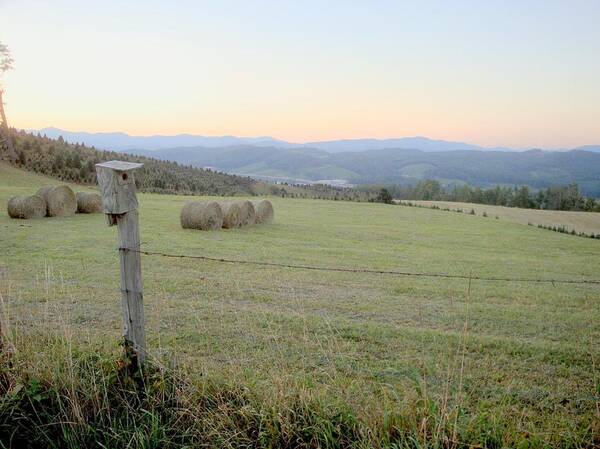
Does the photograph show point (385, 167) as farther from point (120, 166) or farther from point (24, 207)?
point (120, 166)

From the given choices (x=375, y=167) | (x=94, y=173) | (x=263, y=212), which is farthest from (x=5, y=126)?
(x=375, y=167)

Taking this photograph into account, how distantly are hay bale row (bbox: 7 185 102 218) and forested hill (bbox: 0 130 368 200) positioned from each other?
14.0 meters

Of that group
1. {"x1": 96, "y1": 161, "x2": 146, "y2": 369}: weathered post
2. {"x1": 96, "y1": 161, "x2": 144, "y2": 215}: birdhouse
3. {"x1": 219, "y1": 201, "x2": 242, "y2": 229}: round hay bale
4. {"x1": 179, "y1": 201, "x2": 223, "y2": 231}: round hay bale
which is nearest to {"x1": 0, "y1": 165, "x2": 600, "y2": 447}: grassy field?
{"x1": 96, "y1": 161, "x2": 146, "y2": 369}: weathered post

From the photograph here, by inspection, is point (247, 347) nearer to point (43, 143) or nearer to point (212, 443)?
point (212, 443)

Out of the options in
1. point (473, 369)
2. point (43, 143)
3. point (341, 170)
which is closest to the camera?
point (473, 369)

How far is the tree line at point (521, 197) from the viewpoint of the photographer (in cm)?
6412

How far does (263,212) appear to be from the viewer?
19984 millimetres

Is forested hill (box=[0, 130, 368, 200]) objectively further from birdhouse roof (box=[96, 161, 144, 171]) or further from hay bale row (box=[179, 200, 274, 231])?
birdhouse roof (box=[96, 161, 144, 171])

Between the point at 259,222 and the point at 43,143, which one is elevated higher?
the point at 43,143

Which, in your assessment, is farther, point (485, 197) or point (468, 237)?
point (485, 197)

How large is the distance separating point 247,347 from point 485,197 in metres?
81.3

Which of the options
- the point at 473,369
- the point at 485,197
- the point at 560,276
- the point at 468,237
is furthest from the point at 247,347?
the point at 485,197

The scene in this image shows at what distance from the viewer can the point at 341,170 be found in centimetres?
16662

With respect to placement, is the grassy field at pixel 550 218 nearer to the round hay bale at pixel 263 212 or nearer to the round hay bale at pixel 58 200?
the round hay bale at pixel 263 212
